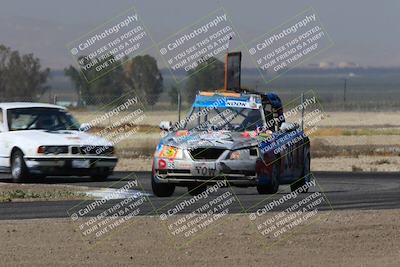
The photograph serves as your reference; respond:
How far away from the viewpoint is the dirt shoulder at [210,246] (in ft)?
39.4

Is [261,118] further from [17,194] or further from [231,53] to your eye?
[17,194]

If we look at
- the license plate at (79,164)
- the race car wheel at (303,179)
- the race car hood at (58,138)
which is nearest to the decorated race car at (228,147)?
the race car wheel at (303,179)

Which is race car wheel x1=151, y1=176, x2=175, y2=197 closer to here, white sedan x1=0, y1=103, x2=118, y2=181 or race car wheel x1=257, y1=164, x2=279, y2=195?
race car wheel x1=257, y1=164, x2=279, y2=195

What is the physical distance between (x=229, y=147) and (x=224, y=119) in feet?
3.72

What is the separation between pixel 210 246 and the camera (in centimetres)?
1298

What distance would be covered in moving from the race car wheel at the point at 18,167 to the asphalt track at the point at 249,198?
82cm

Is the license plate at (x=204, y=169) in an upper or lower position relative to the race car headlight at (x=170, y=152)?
lower

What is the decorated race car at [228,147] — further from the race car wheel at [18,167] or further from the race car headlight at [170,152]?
the race car wheel at [18,167]

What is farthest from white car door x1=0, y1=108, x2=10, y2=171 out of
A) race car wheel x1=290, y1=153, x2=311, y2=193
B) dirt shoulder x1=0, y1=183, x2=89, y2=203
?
race car wheel x1=290, y1=153, x2=311, y2=193

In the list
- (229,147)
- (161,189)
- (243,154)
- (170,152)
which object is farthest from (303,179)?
(170,152)

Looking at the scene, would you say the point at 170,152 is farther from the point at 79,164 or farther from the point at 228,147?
the point at 79,164

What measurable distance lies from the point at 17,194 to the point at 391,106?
5947 cm

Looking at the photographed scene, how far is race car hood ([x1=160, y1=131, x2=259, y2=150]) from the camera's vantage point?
61.5 ft

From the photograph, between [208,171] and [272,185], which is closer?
[208,171]
